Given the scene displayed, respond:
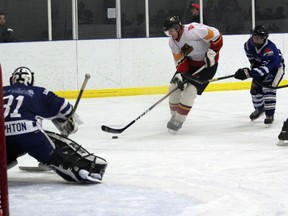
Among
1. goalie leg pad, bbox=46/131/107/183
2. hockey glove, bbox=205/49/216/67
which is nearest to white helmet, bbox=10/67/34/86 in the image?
goalie leg pad, bbox=46/131/107/183

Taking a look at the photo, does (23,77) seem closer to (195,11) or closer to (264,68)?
(264,68)

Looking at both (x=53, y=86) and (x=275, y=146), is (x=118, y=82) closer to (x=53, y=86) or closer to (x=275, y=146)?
(x=53, y=86)

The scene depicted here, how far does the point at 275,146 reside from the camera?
518cm

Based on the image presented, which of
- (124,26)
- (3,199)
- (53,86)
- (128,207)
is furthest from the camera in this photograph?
(124,26)

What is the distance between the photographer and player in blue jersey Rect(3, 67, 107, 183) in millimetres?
3848

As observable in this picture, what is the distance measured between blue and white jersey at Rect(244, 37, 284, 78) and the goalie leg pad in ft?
8.63

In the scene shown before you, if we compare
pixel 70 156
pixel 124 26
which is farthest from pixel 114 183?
pixel 124 26

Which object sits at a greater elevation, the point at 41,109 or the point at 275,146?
the point at 41,109

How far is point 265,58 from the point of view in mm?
6336

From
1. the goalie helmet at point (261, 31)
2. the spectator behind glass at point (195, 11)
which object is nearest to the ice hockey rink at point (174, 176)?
the goalie helmet at point (261, 31)

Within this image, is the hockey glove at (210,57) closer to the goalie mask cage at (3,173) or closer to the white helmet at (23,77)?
the white helmet at (23,77)

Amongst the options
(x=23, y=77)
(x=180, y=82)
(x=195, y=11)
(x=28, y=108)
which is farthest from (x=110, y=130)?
(x=195, y=11)

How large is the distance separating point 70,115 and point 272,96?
2.92m

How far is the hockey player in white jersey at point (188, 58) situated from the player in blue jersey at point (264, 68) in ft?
0.95
